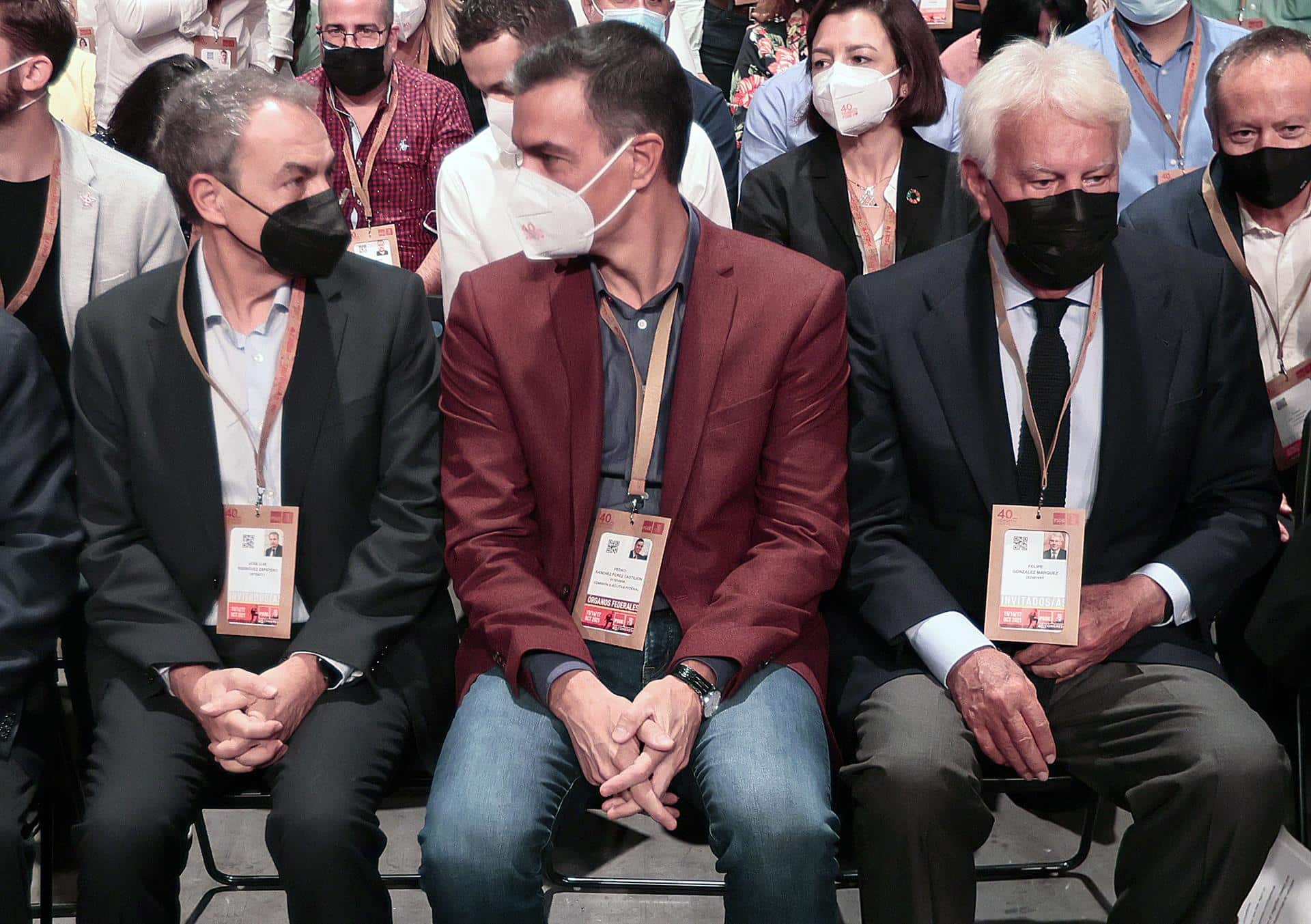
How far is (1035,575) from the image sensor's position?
2490mm

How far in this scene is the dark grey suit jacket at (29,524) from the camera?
2459 millimetres

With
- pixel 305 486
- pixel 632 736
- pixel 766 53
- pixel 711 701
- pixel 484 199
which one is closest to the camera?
pixel 632 736

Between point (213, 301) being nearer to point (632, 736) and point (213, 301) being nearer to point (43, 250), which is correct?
point (43, 250)

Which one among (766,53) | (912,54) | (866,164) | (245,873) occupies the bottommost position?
(245,873)

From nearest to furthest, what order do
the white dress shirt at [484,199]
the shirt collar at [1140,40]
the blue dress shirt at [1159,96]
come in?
1. the white dress shirt at [484,199]
2. the blue dress shirt at [1159,96]
3. the shirt collar at [1140,40]

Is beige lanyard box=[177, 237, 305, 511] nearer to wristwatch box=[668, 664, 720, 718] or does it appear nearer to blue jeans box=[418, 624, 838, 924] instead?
blue jeans box=[418, 624, 838, 924]

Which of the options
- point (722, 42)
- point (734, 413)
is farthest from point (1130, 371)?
point (722, 42)

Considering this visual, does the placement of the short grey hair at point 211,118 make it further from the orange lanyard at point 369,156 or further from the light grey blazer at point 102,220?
the orange lanyard at point 369,156

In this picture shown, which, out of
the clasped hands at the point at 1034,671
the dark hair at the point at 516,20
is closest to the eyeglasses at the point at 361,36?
the dark hair at the point at 516,20

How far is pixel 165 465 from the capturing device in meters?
2.57

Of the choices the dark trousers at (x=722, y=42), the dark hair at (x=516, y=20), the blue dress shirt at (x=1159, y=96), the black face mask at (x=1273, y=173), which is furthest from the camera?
the dark trousers at (x=722, y=42)

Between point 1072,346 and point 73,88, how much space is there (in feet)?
14.0

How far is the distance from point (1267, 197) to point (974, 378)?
1203 millimetres

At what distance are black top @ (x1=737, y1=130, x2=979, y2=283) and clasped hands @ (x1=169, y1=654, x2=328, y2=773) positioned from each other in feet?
6.65
